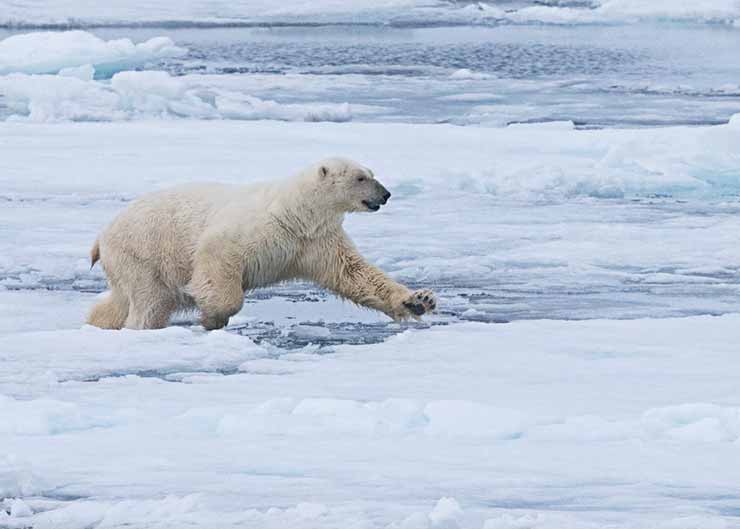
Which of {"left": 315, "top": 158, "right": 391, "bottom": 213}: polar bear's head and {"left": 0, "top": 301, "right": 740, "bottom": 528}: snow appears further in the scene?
{"left": 315, "top": 158, "right": 391, "bottom": 213}: polar bear's head

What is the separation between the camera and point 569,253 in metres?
6.57

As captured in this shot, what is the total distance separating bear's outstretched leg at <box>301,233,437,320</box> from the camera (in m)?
5.06

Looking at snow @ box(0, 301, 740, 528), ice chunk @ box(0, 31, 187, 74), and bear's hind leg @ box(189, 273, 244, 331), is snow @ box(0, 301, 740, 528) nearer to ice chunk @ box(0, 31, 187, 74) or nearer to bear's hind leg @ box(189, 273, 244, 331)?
bear's hind leg @ box(189, 273, 244, 331)

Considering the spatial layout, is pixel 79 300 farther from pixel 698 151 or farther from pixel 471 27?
pixel 471 27

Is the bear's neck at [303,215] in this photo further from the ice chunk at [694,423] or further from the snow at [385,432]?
the ice chunk at [694,423]

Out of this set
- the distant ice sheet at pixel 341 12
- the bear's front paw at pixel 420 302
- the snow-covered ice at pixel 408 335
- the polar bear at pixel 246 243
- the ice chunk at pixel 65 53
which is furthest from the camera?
the distant ice sheet at pixel 341 12

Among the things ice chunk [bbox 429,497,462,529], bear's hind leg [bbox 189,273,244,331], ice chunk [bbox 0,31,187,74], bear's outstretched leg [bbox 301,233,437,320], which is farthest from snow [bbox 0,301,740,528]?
ice chunk [bbox 0,31,187,74]

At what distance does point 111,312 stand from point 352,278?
0.92 m

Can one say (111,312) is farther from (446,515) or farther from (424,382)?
(446,515)

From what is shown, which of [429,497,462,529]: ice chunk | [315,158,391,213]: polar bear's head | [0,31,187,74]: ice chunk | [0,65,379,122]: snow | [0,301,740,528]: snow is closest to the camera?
[429,497,462,529]: ice chunk

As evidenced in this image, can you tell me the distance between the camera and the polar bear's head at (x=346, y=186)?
203 inches

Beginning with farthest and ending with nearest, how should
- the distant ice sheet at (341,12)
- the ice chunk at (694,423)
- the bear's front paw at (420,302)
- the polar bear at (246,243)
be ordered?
the distant ice sheet at (341,12) < the polar bear at (246,243) < the bear's front paw at (420,302) < the ice chunk at (694,423)

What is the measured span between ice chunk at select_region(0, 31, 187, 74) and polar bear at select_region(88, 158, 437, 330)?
10.5 metres

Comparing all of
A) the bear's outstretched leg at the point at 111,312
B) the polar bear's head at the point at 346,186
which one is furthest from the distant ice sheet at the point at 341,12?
the polar bear's head at the point at 346,186
